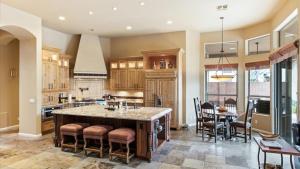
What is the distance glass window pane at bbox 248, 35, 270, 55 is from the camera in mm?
6879

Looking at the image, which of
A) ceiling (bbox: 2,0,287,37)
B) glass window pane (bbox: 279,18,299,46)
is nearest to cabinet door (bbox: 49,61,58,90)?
ceiling (bbox: 2,0,287,37)

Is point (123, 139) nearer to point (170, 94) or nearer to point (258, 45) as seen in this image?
point (170, 94)

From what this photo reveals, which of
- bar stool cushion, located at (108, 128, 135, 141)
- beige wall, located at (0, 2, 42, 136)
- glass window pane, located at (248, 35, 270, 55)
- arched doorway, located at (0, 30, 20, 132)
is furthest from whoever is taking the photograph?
arched doorway, located at (0, 30, 20, 132)

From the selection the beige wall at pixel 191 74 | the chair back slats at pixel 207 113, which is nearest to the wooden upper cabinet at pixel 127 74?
the beige wall at pixel 191 74

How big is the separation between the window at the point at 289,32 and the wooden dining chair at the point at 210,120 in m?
2.60

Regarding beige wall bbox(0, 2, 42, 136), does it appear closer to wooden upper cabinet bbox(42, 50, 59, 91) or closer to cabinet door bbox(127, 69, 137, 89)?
wooden upper cabinet bbox(42, 50, 59, 91)

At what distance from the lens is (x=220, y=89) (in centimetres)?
799

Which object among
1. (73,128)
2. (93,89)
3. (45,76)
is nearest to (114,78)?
(93,89)

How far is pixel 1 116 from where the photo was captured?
711 centimetres

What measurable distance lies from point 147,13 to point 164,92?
9.21ft

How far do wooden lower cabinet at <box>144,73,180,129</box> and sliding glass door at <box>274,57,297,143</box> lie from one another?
10.1ft

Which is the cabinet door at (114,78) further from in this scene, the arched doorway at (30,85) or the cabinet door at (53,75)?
the arched doorway at (30,85)

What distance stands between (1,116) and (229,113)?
294 inches

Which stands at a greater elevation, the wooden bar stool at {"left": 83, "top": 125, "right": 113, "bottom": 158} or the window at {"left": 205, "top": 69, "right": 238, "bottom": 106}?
the window at {"left": 205, "top": 69, "right": 238, "bottom": 106}
